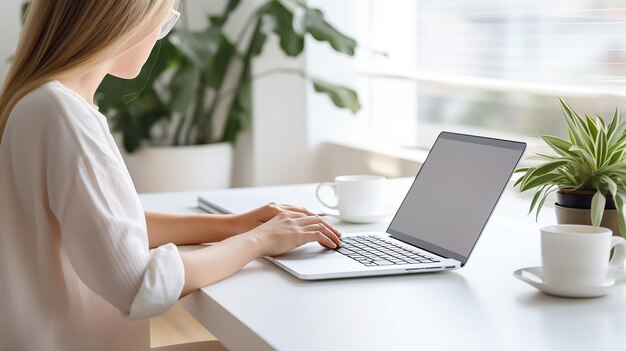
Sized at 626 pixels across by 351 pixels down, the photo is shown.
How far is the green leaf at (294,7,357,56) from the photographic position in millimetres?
2982

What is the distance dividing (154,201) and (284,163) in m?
1.59

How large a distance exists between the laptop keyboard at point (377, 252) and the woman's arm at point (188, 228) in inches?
7.4

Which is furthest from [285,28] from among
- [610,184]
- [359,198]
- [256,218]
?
[610,184]

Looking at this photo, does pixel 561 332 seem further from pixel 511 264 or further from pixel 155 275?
pixel 155 275

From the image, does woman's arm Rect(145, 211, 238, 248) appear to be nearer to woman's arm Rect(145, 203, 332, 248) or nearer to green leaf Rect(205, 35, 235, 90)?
woman's arm Rect(145, 203, 332, 248)

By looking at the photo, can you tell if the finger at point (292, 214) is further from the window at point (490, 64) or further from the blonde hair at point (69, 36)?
the window at point (490, 64)

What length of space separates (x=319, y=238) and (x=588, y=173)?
38cm

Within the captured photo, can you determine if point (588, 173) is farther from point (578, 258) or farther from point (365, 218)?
point (365, 218)

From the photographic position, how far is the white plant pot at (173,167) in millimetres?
3221

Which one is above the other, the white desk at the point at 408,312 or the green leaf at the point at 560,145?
the green leaf at the point at 560,145

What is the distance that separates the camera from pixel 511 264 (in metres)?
1.23

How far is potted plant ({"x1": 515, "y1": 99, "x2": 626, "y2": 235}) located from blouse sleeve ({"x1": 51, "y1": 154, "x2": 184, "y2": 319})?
553 mm

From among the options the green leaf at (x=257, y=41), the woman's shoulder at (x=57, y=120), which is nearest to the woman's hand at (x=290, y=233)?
the woman's shoulder at (x=57, y=120)

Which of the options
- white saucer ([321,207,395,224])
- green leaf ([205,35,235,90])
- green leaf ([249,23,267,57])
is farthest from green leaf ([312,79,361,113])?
white saucer ([321,207,395,224])
